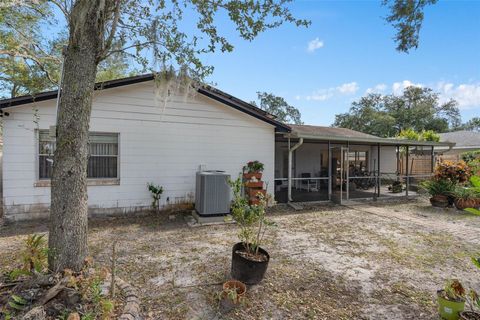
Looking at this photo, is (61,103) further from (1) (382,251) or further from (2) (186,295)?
(1) (382,251)

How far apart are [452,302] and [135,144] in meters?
6.68

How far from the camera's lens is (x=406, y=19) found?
3.89 meters

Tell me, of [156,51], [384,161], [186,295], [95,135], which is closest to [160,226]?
[95,135]

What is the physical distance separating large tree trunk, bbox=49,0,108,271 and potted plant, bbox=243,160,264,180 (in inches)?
203

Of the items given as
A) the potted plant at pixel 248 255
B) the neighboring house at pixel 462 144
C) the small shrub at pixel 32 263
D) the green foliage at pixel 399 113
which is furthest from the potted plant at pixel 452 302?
the green foliage at pixel 399 113

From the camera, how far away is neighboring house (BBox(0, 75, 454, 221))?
5.92m

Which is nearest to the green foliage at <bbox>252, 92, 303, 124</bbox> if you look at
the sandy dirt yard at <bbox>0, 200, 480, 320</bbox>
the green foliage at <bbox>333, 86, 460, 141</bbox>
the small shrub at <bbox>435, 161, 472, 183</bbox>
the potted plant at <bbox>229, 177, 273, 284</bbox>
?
the green foliage at <bbox>333, 86, 460, 141</bbox>

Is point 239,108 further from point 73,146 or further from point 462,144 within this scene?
point 462,144

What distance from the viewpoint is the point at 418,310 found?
9.64ft

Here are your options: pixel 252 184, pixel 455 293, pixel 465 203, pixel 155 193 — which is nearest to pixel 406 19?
pixel 455 293

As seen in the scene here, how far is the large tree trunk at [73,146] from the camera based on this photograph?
2.86 meters

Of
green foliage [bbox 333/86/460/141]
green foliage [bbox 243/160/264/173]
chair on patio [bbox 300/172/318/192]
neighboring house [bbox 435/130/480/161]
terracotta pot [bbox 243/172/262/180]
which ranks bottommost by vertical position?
chair on patio [bbox 300/172/318/192]

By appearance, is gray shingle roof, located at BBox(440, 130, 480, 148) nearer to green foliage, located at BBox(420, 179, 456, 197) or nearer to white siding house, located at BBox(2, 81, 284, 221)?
green foliage, located at BBox(420, 179, 456, 197)

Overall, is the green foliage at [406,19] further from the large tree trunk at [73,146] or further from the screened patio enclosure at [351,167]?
the screened patio enclosure at [351,167]
